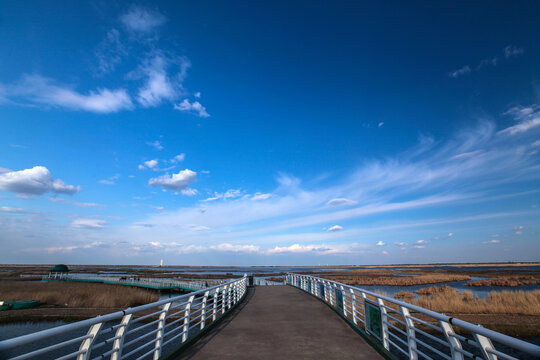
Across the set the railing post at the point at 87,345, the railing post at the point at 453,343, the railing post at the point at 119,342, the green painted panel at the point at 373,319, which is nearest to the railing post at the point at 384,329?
the green painted panel at the point at 373,319

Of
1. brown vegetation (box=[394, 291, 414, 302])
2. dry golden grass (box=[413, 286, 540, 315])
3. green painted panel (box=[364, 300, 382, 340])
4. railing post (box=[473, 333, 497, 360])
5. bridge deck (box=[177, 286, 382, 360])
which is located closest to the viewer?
railing post (box=[473, 333, 497, 360])

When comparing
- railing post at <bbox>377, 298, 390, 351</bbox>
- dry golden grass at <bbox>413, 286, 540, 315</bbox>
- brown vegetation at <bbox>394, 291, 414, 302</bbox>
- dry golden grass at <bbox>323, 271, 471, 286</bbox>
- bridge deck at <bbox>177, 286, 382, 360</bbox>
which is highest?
railing post at <bbox>377, 298, 390, 351</bbox>

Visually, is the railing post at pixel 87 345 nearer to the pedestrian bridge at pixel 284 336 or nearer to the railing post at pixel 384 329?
the pedestrian bridge at pixel 284 336

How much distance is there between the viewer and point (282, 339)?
7.05 m

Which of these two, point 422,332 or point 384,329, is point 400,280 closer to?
point 384,329

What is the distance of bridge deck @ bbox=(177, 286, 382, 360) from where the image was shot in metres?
5.94

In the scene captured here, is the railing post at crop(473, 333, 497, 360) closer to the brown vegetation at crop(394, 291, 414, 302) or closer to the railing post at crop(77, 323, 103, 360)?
the railing post at crop(77, 323, 103, 360)

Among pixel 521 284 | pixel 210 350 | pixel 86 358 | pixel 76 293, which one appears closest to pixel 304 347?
pixel 210 350

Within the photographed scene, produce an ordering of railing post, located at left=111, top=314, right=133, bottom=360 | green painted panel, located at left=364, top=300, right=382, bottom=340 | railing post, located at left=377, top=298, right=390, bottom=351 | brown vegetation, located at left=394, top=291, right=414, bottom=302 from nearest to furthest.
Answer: railing post, located at left=111, top=314, right=133, bottom=360 < railing post, located at left=377, top=298, right=390, bottom=351 < green painted panel, located at left=364, top=300, right=382, bottom=340 < brown vegetation, located at left=394, top=291, right=414, bottom=302

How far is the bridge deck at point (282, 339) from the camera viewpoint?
594cm

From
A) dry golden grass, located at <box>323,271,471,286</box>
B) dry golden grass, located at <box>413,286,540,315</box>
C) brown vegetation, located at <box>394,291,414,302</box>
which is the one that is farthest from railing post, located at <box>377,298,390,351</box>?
dry golden grass, located at <box>323,271,471,286</box>

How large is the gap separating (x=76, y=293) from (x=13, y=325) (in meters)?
9.86

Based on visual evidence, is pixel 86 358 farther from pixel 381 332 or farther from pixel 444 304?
pixel 444 304

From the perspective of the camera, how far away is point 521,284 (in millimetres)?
43281
